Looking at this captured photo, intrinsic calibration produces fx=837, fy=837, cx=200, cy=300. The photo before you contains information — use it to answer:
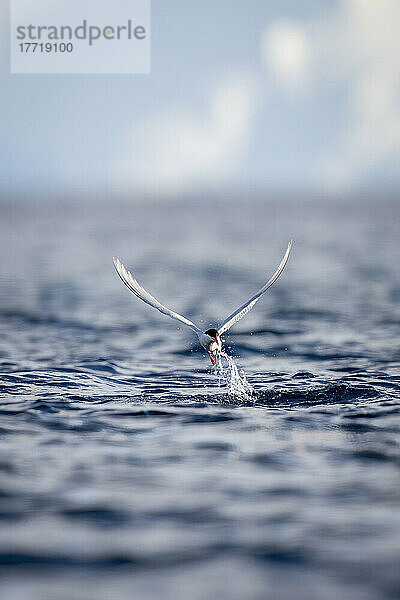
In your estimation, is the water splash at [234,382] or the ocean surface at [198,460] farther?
the water splash at [234,382]

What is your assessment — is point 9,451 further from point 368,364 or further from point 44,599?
point 368,364

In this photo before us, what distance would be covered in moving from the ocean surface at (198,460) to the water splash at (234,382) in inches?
3.2

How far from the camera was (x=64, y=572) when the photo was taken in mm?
12148

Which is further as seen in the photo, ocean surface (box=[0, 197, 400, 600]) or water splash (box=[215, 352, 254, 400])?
water splash (box=[215, 352, 254, 400])

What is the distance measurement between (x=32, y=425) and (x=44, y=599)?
26.4 feet

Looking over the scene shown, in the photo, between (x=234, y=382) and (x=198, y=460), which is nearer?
(x=198, y=460)

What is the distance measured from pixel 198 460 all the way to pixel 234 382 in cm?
607

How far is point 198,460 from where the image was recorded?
1681cm

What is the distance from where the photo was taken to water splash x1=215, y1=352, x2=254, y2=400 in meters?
21.7

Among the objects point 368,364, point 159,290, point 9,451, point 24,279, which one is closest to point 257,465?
point 9,451

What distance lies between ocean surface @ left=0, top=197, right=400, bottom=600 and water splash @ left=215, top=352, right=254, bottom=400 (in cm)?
8

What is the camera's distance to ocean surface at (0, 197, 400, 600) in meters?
12.2

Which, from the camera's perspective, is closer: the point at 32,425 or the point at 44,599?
the point at 44,599

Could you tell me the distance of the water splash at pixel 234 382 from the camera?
2170 centimetres
